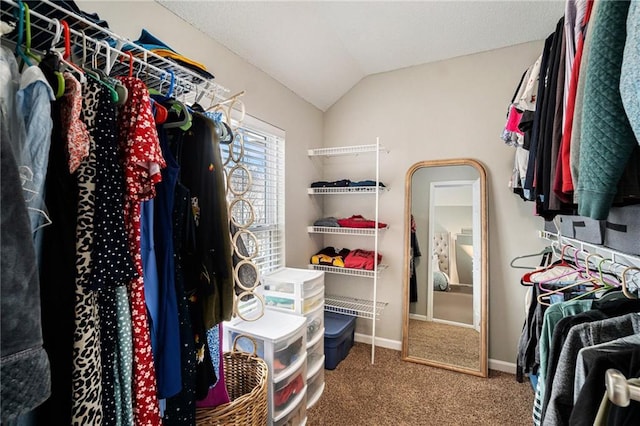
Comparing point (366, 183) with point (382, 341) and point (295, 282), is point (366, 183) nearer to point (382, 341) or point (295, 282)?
point (295, 282)

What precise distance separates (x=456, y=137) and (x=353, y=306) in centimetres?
173

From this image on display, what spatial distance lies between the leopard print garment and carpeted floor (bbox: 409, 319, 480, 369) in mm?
2311

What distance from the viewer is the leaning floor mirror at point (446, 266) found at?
7.23 feet

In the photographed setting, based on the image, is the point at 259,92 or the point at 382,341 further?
the point at 382,341

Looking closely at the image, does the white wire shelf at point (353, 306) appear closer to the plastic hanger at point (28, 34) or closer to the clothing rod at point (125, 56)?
the clothing rod at point (125, 56)

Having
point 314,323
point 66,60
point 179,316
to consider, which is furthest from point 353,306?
point 66,60

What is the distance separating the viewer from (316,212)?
274cm

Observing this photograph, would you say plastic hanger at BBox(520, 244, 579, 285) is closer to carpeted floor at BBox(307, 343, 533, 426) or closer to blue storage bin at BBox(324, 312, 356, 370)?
carpeted floor at BBox(307, 343, 533, 426)

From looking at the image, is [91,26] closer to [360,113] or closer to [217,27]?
[217,27]

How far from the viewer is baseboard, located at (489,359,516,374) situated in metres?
2.17

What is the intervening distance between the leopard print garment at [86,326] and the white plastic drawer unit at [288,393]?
98 cm

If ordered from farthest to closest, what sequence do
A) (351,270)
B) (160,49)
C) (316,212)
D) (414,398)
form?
(316,212), (351,270), (414,398), (160,49)

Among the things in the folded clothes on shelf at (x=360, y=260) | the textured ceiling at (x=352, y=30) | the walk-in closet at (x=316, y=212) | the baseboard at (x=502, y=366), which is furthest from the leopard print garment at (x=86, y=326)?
the baseboard at (x=502, y=366)

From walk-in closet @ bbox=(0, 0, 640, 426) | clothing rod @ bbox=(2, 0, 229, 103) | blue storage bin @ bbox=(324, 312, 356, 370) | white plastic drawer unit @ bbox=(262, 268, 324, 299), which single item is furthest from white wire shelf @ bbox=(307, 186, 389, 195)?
clothing rod @ bbox=(2, 0, 229, 103)
